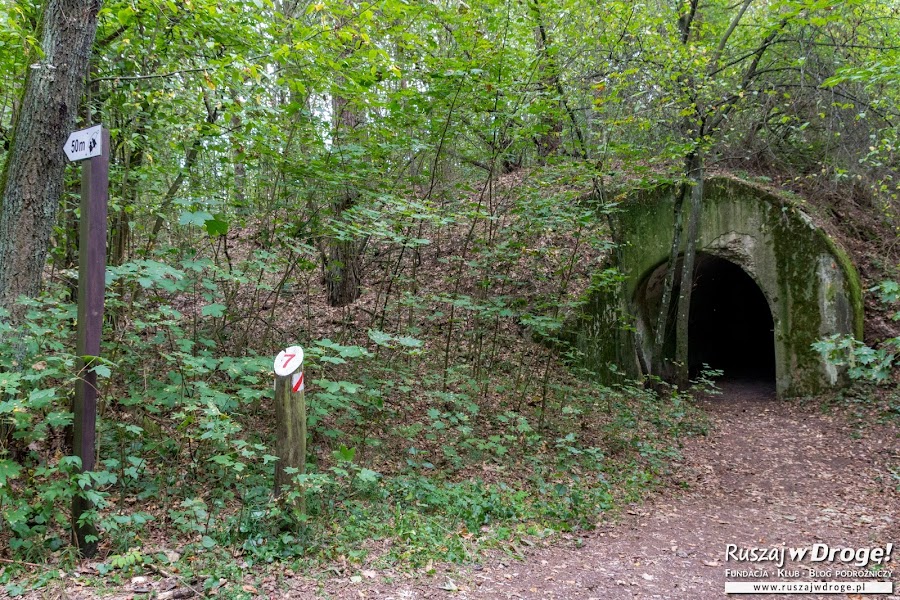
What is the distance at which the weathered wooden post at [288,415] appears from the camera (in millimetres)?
3697

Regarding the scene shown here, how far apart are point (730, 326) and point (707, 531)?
1225cm

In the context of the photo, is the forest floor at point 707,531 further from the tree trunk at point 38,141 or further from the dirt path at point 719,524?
the tree trunk at point 38,141

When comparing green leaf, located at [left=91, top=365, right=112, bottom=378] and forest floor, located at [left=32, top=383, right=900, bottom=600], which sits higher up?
green leaf, located at [left=91, top=365, right=112, bottom=378]

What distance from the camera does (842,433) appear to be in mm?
8172

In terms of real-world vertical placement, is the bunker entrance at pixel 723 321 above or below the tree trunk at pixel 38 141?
below

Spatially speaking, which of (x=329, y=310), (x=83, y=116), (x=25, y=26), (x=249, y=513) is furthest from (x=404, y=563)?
(x=329, y=310)

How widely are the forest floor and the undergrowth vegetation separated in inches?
9.5

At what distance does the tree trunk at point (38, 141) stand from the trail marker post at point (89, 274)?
0.77 meters

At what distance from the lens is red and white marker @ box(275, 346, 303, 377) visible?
3666 mm

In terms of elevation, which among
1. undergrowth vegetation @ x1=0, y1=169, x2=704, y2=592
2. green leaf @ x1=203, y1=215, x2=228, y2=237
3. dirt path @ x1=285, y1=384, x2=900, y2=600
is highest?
green leaf @ x1=203, y1=215, x2=228, y2=237

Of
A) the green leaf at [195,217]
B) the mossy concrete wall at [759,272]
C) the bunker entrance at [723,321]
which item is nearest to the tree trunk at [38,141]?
the green leaf at [195,217]

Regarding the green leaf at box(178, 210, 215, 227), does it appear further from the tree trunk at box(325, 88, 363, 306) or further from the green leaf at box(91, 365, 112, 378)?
the tree trunk at box(325, 88, 363, 306)

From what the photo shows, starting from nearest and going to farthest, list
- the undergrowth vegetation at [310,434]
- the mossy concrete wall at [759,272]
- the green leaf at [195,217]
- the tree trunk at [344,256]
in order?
the undergrowth vegetation at [310,434], the green leaf at [195,217], the tree trunk at [344,256], the mossy concrete wall at [759,272]

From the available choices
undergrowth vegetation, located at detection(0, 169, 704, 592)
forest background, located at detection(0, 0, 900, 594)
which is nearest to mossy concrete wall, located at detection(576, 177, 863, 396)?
forest background, located at detection(0, 0, 900, 594)
